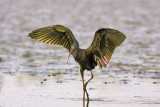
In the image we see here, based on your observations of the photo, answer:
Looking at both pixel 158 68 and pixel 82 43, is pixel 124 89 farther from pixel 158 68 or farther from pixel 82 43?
pixel 82 43

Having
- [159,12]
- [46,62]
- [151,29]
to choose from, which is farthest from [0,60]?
[159,12]

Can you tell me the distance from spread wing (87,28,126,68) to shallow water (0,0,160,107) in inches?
34.7

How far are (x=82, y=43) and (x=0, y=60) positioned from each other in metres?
4.77

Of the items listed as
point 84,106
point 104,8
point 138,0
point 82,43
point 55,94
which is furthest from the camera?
point 138,0

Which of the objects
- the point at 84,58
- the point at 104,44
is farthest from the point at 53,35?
the point at 104,44

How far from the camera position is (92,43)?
953cm

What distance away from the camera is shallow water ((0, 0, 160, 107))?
9.86m

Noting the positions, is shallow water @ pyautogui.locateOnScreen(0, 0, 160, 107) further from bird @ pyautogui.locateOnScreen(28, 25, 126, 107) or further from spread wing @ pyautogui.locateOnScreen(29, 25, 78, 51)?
spread wing @ pyautogui.locateOnScreen(29, 25, 78, 51)

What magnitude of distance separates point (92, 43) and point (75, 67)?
470 centimetres

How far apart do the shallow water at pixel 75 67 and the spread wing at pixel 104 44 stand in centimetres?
88

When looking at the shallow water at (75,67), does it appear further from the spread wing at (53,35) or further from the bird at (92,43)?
the spread wing at (53,35)

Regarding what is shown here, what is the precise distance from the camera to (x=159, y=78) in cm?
1221

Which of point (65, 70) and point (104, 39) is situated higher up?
point (104, 39)

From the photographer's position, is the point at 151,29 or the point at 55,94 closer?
the point at 55,94
